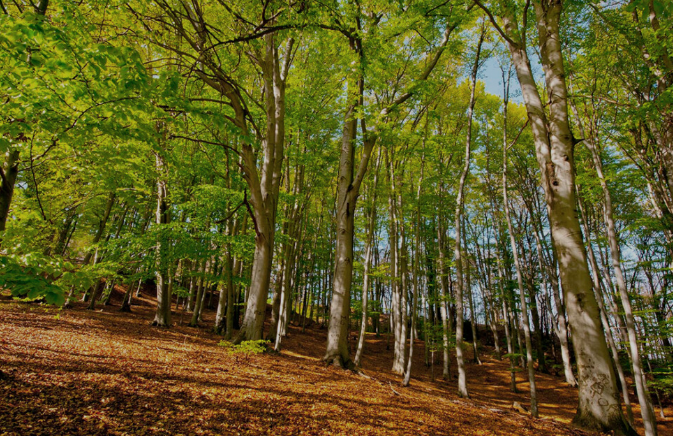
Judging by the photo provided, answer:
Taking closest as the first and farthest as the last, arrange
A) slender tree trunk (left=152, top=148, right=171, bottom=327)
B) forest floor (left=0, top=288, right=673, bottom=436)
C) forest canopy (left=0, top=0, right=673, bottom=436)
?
forest floor (left=0, top=288, right=673, bottom=436) → forest canopy (left=0, top=0, right=673, bottom=436) → slender tree trunk (left=152, top=148, right=171, bottom=327)

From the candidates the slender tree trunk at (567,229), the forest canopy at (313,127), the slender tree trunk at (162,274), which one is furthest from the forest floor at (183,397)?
the slender tree trunk at (162,274)

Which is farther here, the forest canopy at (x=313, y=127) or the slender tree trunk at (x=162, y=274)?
the slender tree trunk at (x=162, y=274)

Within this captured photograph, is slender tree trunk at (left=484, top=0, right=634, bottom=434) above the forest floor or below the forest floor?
above

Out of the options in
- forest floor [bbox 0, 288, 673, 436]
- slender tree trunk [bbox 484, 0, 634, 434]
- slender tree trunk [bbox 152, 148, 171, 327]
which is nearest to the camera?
forest floor [bbox 0, 288, 673, 436]

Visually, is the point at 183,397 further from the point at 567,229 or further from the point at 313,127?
the point at 313,127

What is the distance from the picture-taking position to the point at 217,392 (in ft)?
11.9

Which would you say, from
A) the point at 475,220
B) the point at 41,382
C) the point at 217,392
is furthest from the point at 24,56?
the point at 475,220

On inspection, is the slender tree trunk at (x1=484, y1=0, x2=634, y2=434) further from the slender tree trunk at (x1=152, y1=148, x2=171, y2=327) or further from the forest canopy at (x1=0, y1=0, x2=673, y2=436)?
the slender tree trunk at (x1=152, y1=148, x2=171, y2=327)

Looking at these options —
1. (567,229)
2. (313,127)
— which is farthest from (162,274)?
(567,229)

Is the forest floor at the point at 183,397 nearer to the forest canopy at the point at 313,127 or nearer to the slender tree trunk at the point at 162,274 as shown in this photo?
the forest canopy at the point at 313,127

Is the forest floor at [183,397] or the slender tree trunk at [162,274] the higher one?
the slender tree trunk at [162,274]

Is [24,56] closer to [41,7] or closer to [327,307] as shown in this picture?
[41,7]

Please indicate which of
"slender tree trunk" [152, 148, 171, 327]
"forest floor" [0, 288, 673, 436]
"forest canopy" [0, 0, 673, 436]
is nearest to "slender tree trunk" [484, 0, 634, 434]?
"forest canopy" [0, 0, 673, 436]

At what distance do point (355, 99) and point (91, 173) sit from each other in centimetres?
557
